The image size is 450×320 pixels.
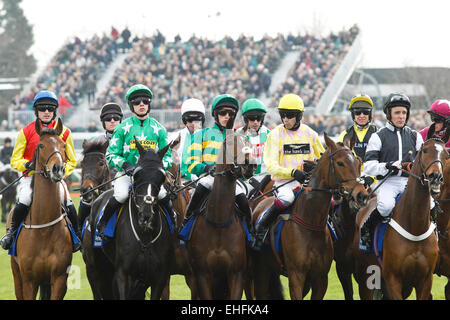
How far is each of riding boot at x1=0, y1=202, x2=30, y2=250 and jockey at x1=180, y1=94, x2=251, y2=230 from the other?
1609 mm

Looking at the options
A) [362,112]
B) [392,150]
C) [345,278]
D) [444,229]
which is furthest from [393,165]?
[362,112]

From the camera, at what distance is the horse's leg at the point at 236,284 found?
665cm

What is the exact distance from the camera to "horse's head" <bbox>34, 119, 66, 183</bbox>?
6.65 metres

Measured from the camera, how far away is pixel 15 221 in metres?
7.12

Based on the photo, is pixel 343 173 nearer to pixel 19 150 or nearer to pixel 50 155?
pixel 50 155

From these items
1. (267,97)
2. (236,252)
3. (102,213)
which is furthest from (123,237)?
(267,97)

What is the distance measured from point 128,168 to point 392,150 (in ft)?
8.71

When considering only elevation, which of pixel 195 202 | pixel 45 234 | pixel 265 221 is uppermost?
pixel 195 202

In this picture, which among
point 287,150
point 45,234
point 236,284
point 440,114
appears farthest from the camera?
point 440,114

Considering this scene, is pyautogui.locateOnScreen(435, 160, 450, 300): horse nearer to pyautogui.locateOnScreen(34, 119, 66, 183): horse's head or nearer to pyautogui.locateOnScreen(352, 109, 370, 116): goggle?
pyautogui.locateOnScreen(352, 109, 370, 116): goggle

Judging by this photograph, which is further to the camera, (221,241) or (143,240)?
(221,241)

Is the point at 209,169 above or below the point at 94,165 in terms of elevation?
below
